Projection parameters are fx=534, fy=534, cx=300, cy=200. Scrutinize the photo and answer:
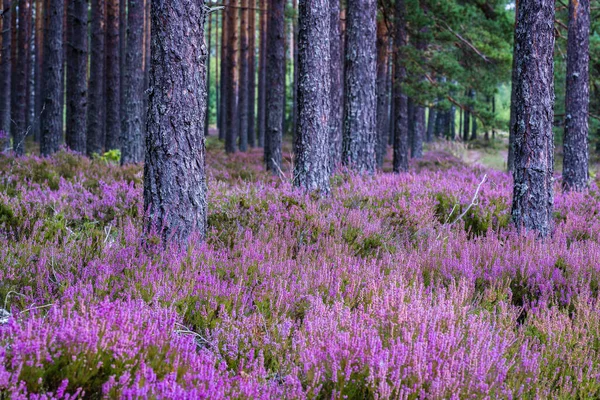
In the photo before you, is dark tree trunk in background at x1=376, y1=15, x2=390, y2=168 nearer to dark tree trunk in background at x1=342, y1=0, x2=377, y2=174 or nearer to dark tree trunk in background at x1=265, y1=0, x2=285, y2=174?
dark tree trunk in background at x1=265, y1=0, x2=285, y2=174

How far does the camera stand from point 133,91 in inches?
493

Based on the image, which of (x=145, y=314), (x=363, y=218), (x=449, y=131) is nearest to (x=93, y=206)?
(x=363, y=218)

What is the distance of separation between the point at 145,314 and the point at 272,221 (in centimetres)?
284

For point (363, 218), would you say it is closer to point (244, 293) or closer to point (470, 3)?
point (244, 293)

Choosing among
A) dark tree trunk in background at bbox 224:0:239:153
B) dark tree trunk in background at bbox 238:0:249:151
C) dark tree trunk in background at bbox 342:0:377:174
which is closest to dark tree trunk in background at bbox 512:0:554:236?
dark tree trunk in background at bbox 342:0:377:174

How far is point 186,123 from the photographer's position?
4.75m

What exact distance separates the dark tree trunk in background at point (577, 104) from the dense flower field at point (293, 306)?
148 inches

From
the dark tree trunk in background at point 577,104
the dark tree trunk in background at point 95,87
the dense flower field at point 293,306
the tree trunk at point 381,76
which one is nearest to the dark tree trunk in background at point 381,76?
the tree trunk at point 381,76

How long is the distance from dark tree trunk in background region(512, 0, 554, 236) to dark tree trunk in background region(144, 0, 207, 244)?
3.62m

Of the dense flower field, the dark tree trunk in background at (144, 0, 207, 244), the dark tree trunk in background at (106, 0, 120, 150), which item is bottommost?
the dense flower field

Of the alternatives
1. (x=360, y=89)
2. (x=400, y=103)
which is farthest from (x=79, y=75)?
(x=400, y=103)

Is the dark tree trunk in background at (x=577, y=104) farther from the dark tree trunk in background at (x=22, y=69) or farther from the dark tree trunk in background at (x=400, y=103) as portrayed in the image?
the dark tree trunk in background at (x=22, y=69)

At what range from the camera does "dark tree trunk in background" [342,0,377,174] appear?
10242mm

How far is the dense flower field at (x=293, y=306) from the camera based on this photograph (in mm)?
2512
